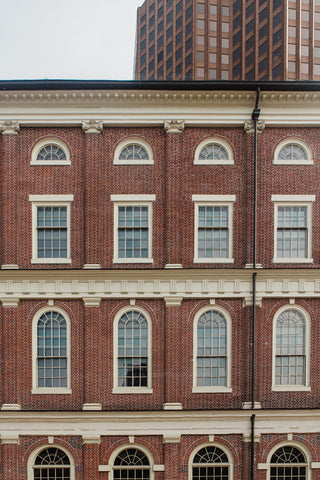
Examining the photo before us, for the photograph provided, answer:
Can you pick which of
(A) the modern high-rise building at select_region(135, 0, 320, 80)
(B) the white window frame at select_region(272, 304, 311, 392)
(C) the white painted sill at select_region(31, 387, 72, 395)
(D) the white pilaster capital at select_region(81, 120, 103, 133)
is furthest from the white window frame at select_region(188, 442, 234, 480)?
(A) the modern high-rise building at select_region(135, 0, 320, 80)

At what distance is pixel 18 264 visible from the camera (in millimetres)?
15125

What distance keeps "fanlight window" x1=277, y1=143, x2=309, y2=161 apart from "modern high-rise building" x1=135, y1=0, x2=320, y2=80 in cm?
5264

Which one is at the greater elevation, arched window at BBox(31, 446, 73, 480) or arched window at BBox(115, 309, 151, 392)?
arched window at BBox(115, 309, 151, 392)

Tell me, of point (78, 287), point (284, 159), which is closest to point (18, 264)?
point (78, 287)

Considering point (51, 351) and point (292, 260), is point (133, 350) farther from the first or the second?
point (292, 260)

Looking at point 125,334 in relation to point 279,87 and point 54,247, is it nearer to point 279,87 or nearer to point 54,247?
point 54,247

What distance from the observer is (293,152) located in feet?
51.5

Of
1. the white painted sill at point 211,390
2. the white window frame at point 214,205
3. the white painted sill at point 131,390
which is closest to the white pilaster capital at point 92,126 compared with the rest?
the white window frame at point 214,205

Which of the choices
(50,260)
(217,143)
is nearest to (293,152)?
(217,143)

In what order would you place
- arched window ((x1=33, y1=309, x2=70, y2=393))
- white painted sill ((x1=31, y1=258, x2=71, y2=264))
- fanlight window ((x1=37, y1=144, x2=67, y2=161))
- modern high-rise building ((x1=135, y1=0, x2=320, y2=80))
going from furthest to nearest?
modern high-rise building ((x1=135, y1=0, x2=320, y2=80))
fanlight window ((x1=37, y1=144, x2=67, y2=161))
white painted sill ((x1=31, y1=258, x2=71, y2=264))
arched window ((x1=33, y1=309, x2=70, y2=393))

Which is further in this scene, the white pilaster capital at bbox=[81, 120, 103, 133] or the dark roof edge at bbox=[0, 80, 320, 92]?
the white pilaster capital at bbox=[81, 120, 103, 133]

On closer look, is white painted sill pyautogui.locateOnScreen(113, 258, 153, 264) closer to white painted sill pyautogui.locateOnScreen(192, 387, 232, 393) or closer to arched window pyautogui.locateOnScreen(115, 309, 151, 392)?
arched window pyautogui.locateOnScreen(115, 309, 151, 392)

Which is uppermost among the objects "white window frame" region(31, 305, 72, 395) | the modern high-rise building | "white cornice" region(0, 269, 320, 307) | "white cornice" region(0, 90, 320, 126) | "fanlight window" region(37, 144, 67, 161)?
the modern high-rise building

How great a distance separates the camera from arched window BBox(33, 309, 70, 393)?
591 inches
